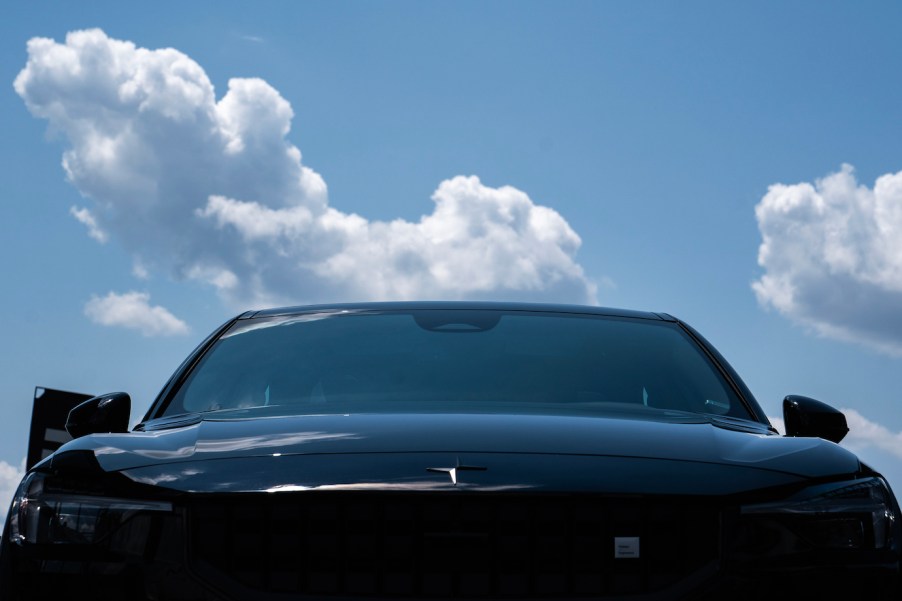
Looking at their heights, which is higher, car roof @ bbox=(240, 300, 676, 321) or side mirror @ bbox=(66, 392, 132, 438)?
car roof @ bbox=(240, 300, 676, 321)

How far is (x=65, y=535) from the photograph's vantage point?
3.30 m

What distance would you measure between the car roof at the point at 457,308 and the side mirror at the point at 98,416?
0.92 m

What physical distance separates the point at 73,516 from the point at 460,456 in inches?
37.2

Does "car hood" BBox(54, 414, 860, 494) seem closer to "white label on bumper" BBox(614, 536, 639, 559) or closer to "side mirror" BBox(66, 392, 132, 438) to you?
"white label on bumper" BBox(614, 536, 639, 559)

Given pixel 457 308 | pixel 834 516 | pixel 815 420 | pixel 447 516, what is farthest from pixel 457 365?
pixel 834 516

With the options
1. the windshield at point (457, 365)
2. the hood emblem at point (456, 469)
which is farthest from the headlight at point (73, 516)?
the windshield at point (457, 365)

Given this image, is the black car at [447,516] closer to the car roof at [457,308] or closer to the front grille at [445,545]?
the front grille at [445,545]

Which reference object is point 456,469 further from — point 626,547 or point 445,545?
point 626,547

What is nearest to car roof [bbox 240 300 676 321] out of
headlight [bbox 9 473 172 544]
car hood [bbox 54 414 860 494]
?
car hood [bbox 54 414 860 494]

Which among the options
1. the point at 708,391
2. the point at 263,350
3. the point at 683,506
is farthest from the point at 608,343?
the point at 683,506

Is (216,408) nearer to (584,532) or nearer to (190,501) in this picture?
(190,501)

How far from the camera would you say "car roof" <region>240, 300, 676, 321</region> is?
17.7 ft

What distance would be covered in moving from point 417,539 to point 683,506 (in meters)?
0.65

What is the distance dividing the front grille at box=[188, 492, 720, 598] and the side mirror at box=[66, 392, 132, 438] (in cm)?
126
